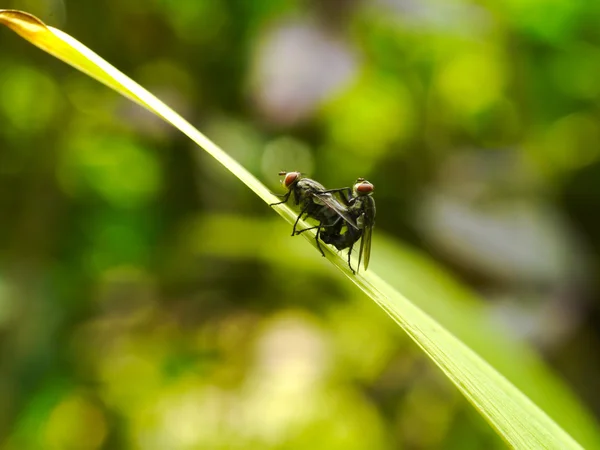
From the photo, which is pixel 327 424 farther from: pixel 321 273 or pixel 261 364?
pixel 321 273

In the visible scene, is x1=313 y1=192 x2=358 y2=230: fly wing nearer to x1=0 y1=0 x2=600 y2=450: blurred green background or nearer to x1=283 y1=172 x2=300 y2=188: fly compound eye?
x1=283 y1=172 x2=300 y2=188: fly compound eye

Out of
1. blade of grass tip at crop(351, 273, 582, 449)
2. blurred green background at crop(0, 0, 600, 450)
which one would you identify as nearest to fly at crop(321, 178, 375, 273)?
blurred green background at crop(0, 0, 600, 450)

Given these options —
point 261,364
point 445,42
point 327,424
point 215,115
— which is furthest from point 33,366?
point 445,42

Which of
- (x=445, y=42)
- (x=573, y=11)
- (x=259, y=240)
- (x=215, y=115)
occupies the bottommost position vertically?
(x=259, y=240)

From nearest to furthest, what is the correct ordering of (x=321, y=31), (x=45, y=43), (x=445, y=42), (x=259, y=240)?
(x=45, y=43) → (x=321, y=31) → (x=259, y=240) → (x=445, y=42)

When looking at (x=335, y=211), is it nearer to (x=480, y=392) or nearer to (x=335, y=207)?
(x=335, y=207)
